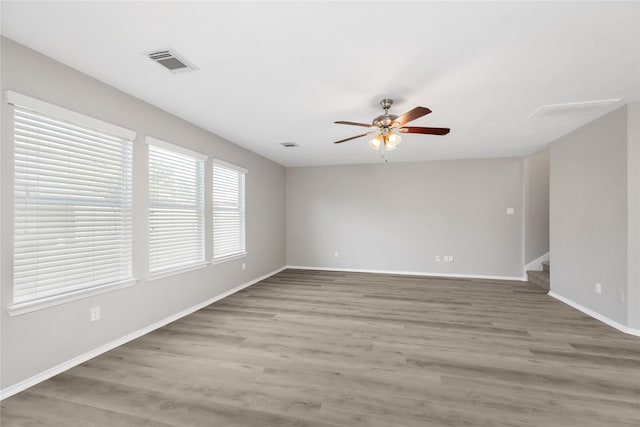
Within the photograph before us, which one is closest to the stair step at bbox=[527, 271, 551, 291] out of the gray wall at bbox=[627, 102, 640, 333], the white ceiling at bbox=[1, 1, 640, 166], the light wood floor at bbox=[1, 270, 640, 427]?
the light wood floor at bbox=[1, 270, 640, 427]

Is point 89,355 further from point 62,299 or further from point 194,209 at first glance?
point 194,209

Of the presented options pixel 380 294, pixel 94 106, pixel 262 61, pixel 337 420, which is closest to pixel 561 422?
pixel 337 420

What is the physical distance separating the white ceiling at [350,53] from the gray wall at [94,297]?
0.52ft

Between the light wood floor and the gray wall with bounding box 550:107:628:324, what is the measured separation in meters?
0.45

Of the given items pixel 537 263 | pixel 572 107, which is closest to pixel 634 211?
pixel 572 107

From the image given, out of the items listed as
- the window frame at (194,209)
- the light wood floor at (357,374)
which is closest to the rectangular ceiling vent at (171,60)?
the window frame at (194,209)

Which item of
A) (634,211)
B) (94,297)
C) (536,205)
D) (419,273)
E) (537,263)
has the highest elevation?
(536,205)

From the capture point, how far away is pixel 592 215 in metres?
3.63

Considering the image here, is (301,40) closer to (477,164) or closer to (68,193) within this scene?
(68,193)

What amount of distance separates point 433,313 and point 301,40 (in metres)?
3.62

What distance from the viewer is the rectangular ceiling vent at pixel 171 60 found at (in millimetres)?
2135

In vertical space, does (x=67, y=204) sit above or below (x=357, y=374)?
above

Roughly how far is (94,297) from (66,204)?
90 cm

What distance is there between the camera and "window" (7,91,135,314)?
2.09 m
